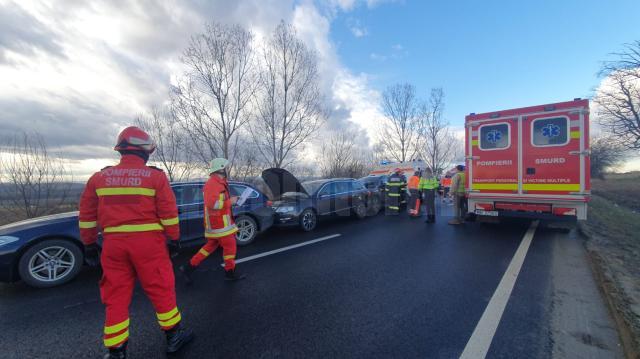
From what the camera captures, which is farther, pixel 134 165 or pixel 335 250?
pixel 335 250

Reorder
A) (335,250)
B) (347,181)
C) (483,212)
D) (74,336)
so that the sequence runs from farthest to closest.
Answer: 1. (347,181)
2. (483,212)
3. (335,250)
4. (74,336)

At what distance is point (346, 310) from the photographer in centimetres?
307

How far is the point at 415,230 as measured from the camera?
726 centimetres

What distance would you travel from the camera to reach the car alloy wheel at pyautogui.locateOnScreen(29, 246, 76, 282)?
12.8ft

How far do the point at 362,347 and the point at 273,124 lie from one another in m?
14.8

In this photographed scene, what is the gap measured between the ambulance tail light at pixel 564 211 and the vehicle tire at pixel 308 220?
5.86 metres

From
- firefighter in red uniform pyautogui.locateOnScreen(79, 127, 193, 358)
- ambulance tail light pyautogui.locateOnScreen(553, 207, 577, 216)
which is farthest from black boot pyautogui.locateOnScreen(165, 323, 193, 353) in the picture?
ambulance tail light pyautogui.locateOnScreen(553, 207, 577, 216)

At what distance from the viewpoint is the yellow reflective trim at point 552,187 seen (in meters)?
5.91

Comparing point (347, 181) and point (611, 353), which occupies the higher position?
point (347, 181)

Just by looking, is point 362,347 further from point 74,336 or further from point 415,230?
point 415,230

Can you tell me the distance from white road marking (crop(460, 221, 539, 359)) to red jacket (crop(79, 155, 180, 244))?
2.88m

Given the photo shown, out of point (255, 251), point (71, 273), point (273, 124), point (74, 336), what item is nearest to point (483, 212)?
point (255, 251)

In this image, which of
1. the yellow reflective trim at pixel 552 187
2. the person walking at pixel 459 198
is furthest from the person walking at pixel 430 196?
the yellow reflective trim at pixel 552 187

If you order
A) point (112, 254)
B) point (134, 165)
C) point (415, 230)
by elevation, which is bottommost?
point (415, 230)
